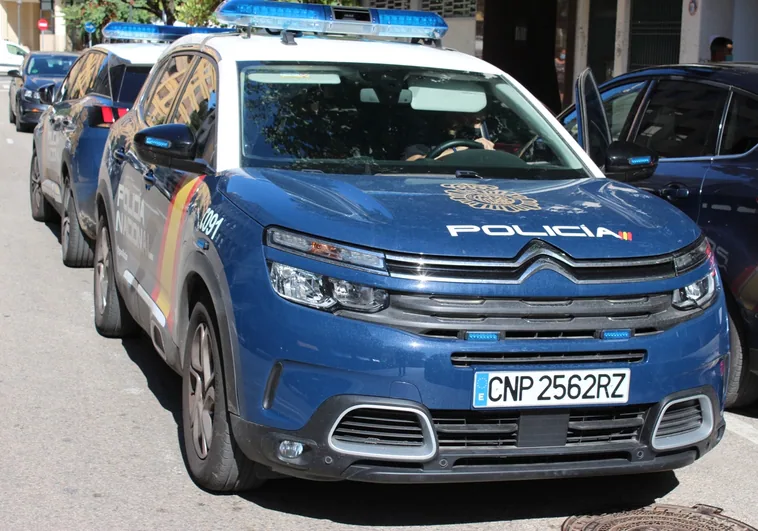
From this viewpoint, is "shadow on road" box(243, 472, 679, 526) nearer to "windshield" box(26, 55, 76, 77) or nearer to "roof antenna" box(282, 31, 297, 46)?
"roof antenna" box(282, 31, 297, 46)

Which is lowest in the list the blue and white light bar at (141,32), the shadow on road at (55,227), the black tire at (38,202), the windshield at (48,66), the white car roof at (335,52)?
the shadow on road at (55,227)

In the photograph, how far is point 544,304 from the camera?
158 inches

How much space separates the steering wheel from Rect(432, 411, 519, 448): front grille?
1.58 m

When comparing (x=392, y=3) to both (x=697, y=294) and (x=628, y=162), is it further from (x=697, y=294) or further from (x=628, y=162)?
(x=697, y=294)

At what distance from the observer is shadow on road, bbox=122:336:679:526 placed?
446 cm

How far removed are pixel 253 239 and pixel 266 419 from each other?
0.62 metres

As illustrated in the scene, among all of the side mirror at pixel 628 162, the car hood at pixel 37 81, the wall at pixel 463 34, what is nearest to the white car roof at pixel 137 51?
the side mirror at pixel 628 162

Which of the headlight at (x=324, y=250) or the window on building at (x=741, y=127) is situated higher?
the window on building at (x=741, y=127)

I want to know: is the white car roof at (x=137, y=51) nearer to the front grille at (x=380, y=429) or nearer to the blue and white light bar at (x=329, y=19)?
the blue and white light bar at (x=329, y=19)

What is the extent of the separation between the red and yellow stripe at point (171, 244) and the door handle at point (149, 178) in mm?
449

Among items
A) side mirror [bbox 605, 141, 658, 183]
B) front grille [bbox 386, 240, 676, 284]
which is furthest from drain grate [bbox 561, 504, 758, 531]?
side mirror [bbox 605, 141, 658, 183]

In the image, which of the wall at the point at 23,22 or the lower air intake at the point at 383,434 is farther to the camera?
the wall at the point at 23,22

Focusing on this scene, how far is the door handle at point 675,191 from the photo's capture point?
6.12 m

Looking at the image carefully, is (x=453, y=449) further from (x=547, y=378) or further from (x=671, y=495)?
(x=671, y=495)
